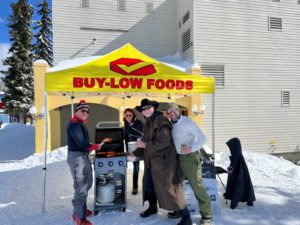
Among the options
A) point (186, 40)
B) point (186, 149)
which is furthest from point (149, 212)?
point (186, 40)

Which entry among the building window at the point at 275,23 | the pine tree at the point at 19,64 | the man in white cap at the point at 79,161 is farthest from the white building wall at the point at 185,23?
the pine tree at the point at 19,64

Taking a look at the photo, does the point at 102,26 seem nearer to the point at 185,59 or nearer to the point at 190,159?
the point at 185,59

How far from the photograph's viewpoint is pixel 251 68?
1264cm

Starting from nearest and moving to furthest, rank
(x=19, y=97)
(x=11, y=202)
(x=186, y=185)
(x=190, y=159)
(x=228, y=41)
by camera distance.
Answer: (x=190, y=159) → (x=186, y=185) → (x=11, y=202) → (x=228, y=41) → (x=19, y=97)

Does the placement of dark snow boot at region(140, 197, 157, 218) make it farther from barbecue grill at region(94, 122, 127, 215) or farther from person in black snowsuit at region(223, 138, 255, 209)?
person in black snowsuit at region(223, 138, 255, 209)

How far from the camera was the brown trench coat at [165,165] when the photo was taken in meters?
3.51

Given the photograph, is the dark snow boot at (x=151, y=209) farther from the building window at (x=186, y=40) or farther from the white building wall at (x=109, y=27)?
the white building wall at (x=109, y=27)

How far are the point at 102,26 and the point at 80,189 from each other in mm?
12058

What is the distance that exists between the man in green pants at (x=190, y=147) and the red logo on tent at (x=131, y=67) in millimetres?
1175

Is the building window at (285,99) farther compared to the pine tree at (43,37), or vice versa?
the pine tree at (43,37)

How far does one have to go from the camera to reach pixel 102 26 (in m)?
14.0

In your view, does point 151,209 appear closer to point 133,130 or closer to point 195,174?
point 195,174

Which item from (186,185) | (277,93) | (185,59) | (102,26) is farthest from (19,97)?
(186,185)

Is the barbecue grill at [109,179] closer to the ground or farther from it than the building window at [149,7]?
closer to the ground
